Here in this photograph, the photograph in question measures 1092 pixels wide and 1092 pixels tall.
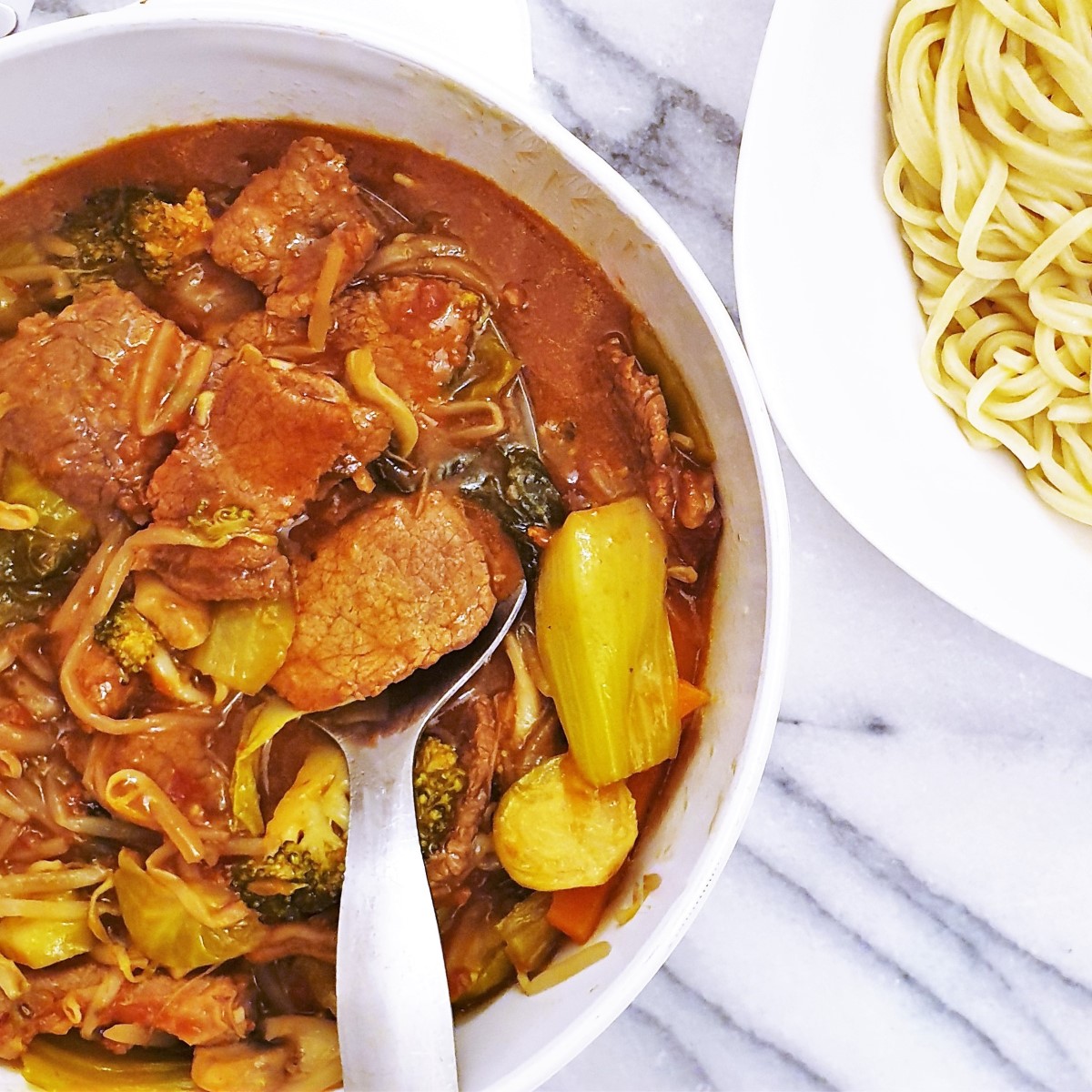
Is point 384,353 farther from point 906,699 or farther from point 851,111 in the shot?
point 906,699

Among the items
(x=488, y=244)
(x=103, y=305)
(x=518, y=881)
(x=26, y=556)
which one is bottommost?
(x=518, y=881)

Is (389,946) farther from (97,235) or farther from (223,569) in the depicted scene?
(97,235)

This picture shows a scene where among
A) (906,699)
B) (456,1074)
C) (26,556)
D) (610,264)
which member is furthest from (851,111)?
(456,1074)

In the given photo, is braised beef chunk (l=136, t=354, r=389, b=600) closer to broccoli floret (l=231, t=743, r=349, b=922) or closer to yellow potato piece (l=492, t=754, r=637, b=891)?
broccoli floret (l=231, t=743, r=349, b=922)

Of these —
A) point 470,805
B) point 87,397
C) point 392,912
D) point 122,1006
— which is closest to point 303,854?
point 392,912

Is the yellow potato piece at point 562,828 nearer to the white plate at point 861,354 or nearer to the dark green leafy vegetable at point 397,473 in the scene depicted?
the dark green leafy vegetable at point 397,473

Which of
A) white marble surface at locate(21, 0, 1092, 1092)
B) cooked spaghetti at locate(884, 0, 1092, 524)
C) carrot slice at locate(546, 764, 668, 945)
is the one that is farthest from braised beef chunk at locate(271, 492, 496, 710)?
cooked spaghetti at locate(884, 0, 1092, 524)

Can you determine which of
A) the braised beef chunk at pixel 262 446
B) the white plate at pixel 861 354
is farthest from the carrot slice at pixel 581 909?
the braised beef chunk at pixel 262 446
